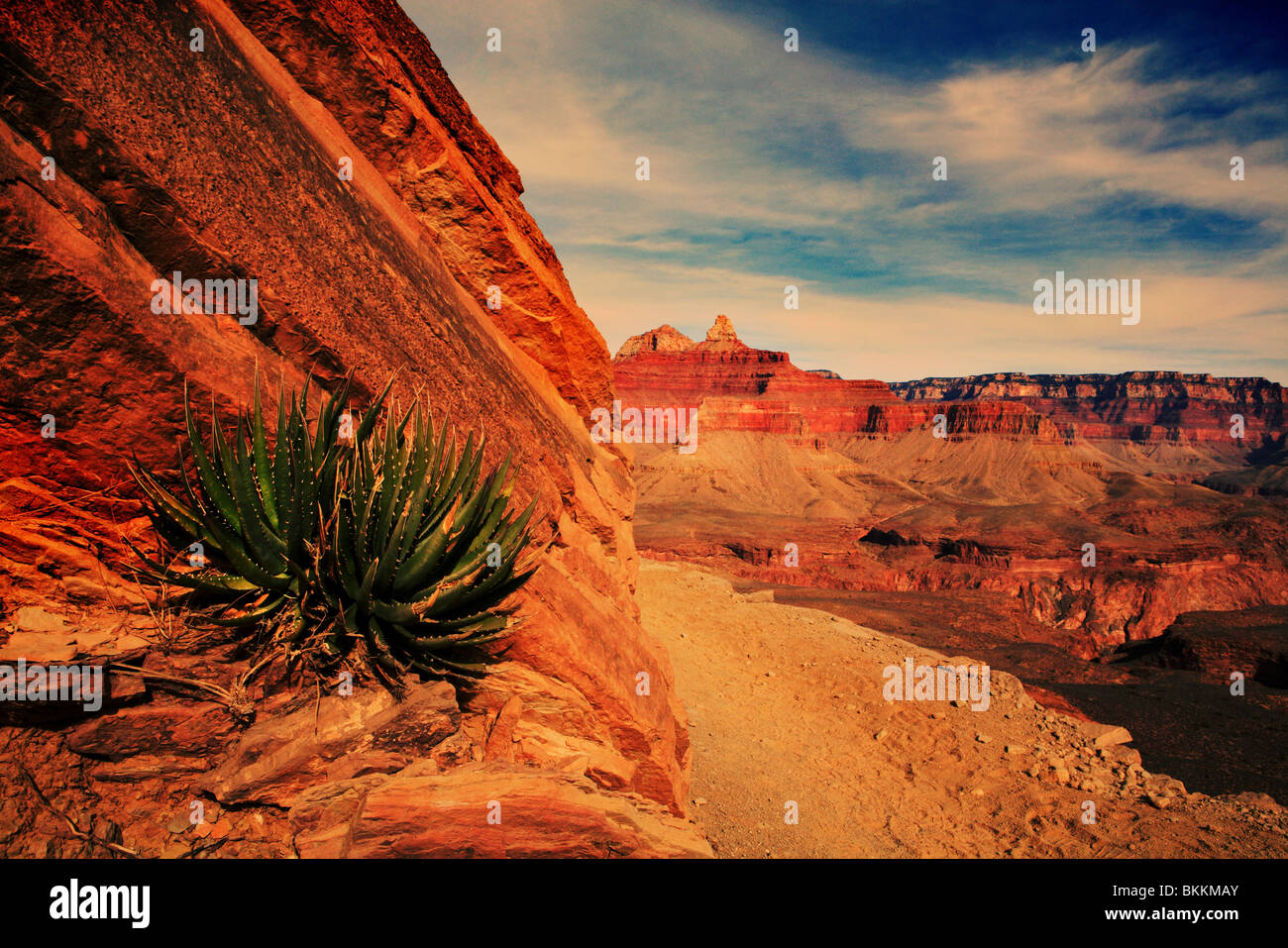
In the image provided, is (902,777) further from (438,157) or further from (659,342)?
(659,342)

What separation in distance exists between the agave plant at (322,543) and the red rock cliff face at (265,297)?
37 cm

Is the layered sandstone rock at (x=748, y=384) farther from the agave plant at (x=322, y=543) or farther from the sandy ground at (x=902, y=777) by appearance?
the agave plant at (x=322, y=543)

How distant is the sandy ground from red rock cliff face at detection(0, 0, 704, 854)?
58.3 inches

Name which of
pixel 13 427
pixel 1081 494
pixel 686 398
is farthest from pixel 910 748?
pixel 686 398

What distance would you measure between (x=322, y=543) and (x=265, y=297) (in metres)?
1.80

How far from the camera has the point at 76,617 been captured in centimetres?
265

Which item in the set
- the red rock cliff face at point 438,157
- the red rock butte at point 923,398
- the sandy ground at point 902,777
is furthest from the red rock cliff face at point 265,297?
the red rock butte at point 923,398

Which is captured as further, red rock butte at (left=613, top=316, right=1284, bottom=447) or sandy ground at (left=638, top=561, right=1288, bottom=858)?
red rock butte at (left=613, top=316, right=1284, bottom=447)

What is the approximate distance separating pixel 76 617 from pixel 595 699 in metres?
2.66

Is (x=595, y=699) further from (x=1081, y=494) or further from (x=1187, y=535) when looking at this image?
(x=1081, y=494)

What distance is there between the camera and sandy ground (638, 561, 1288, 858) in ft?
21.0

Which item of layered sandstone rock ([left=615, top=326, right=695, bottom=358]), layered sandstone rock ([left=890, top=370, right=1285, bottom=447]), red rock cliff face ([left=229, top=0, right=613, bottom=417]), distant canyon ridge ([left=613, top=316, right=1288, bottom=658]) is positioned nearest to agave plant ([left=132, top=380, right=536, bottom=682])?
red rock cliff face ([left=229, top=0, right=613, bottom=417])

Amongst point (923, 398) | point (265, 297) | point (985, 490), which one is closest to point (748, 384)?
point (985, 490)

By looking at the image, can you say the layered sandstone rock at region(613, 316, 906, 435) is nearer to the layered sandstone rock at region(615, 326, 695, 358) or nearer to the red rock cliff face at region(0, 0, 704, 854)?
the layered sandstone rock at region(615, 326, 695, 358)
